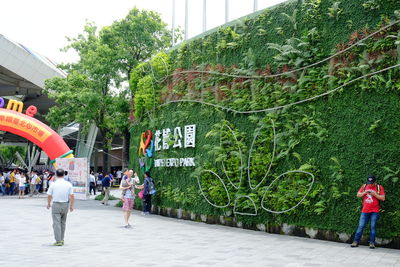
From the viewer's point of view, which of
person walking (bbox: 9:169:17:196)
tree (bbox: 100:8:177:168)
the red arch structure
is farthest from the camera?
person walking (bbox: 9:169:17:196)

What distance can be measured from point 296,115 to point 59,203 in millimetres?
5924

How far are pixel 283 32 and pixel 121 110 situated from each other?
13698 millimetres

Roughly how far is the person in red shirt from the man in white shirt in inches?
232

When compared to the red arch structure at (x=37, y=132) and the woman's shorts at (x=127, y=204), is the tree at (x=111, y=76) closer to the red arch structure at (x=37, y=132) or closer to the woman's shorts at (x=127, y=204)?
the red arch structure at (x=37, y=132)

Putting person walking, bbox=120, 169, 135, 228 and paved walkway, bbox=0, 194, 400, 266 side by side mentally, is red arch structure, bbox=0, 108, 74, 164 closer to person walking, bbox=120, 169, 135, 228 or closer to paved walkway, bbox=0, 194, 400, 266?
paved walkway, bbox=0, 194, 400, 266

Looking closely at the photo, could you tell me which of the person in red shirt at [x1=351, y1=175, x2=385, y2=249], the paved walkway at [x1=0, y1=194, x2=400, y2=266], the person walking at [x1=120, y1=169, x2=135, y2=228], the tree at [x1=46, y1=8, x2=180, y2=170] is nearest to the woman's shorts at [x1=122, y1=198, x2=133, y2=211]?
the person walking at [x1=120, y1=169, x2=135, y2=228]

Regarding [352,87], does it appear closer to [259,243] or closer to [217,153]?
[259,243]

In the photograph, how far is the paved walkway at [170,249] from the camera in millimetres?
7504

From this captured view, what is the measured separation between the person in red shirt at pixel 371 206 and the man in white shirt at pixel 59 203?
5.90m

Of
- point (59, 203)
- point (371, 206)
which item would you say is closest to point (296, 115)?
point (371, 206)

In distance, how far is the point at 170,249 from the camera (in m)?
8.86

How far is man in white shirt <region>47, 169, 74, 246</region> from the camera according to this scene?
9.09 metres

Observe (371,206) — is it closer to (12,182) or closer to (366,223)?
(366,223)

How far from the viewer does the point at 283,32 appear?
1185 cm
